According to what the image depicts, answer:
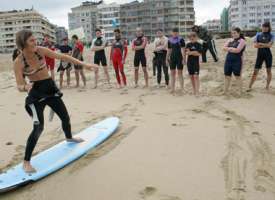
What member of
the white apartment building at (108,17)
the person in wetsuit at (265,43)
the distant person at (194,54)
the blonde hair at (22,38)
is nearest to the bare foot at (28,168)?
the blonde hair at (22,38)

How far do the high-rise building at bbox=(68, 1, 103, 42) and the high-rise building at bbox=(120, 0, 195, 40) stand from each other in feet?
71.9

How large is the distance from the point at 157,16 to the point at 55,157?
95269mm

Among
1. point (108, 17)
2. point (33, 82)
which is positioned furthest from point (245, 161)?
point (108, 17)

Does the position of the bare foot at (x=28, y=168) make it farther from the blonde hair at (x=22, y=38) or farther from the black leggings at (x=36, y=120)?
the blonde hair at (x=22, y=38)

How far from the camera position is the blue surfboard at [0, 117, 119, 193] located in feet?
11.8

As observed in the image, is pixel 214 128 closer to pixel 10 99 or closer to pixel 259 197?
pixel 259 197

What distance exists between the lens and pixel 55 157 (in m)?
4.23

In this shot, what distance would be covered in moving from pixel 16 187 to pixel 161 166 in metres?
1.57

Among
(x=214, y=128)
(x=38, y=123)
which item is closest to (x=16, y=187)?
(x=38, y=123)

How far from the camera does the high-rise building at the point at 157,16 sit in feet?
308

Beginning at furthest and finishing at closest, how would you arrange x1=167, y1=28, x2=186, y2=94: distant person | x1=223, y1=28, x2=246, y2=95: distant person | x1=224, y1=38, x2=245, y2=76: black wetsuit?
x1=167, y1=28, x2=186, y2=94: distant person
x1=224, y1=38, x2=245, y2=76: black wetsuit
x1=223, y1=28, x2=246, y2=95: distant person

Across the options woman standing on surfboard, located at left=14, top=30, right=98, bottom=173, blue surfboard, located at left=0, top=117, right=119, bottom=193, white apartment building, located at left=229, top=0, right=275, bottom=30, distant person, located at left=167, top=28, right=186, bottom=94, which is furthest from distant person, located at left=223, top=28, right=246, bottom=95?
white apartment building, located at left=229, top=0, right=275, bottom=30

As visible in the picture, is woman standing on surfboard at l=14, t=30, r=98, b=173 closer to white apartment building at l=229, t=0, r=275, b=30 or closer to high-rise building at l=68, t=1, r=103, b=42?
white apartment building at l=229, t=0, r=275, b=30

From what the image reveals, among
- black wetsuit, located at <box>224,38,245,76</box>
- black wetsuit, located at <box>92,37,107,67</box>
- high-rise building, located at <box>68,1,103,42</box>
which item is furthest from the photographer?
high-rise building, located at <box>68,1,103,42</box>
